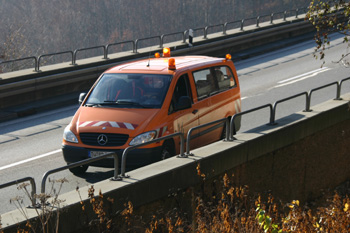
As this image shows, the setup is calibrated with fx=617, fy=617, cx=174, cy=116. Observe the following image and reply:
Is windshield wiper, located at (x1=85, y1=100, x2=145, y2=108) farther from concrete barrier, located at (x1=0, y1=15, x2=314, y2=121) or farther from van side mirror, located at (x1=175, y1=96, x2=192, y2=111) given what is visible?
concrete barrier, located at (x1=0, y1=15, x2=314, y2=121)

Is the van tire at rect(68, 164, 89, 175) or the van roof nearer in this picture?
the van tire at rect(68, 164, 89, 175)

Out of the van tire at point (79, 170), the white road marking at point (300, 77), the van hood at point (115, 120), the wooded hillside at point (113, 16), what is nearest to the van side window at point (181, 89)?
the van hood at point (115, 120)

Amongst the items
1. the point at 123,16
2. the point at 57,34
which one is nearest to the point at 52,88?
the point at 57,34

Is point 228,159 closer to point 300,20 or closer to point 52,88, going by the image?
point 52,88

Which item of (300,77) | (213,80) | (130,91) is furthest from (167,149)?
(300,77)

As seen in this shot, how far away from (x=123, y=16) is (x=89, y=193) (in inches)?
3458

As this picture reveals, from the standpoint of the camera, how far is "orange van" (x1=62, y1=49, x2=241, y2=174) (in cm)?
973

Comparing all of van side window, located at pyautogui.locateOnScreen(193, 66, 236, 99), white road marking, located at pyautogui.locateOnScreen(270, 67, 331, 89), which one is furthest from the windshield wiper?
white road marking, located at pyautogui.locateOnScreen(270, 67, 331, 89)

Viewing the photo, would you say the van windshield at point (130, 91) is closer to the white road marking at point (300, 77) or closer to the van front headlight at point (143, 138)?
the van front headlight at point (143, 138)

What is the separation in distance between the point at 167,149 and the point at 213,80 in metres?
2.20

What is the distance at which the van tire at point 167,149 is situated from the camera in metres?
9.78

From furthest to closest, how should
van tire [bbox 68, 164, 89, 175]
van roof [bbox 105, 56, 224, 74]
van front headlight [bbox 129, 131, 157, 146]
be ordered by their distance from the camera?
van roof [bbox 105, 56, 224, 74] < van tire [bbox 68, 164, 89, 175] < van front headlight [bbox 129, 131, 157, 146]

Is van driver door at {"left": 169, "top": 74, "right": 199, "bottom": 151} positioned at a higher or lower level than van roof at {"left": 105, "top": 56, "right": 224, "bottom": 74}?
lower

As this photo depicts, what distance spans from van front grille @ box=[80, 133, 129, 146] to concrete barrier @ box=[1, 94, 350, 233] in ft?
4.11
